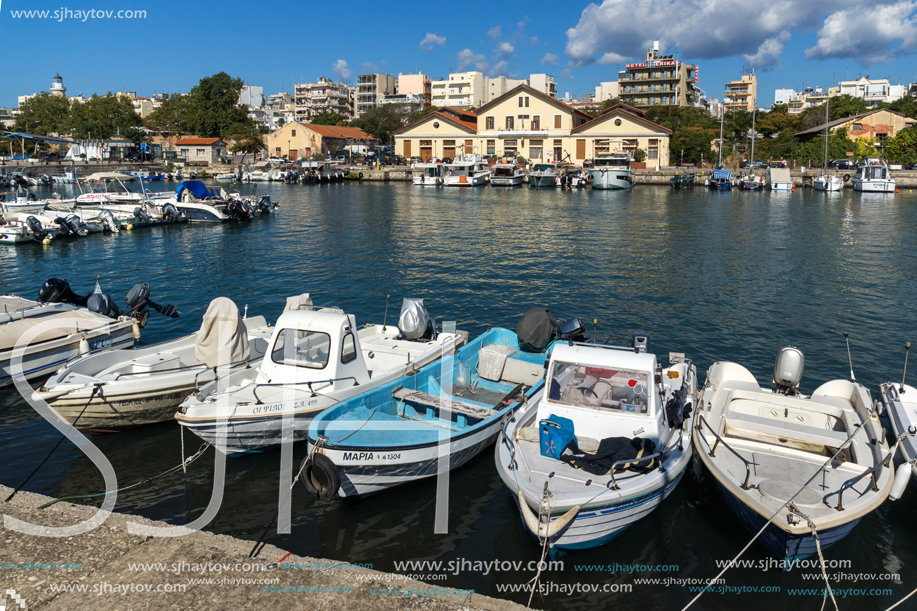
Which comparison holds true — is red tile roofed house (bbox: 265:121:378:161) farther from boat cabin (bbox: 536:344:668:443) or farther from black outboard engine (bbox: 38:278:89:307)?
boat cabin (bbox: 536:344:668:443)

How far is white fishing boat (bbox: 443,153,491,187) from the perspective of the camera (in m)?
71.5

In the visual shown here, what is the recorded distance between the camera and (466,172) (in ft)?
238

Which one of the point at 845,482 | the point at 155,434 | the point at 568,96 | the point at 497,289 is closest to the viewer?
the point at 845,482

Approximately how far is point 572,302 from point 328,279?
9725 millimetres

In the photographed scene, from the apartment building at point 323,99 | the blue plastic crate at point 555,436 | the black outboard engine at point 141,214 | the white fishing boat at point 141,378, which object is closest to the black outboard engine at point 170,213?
the black outboard engine at point 141,214

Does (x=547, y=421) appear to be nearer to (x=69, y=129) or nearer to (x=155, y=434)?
(x=155, y=434)

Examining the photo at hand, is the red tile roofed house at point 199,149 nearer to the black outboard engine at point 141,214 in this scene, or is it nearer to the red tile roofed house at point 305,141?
the red tile roofed house at point 305,141

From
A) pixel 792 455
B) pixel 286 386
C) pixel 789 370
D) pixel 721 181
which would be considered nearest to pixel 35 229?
pixel 286 386

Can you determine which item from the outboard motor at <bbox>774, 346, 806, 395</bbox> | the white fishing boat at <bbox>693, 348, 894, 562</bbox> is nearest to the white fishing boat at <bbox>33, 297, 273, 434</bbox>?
the white fishing boat at <bbox>693, 348, 894, 562</bbox>

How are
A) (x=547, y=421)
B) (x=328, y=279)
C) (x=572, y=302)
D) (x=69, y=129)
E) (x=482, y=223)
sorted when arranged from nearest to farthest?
(x=547, y=421)
(x=572, y=302)
(x=328, y=279)
(x=482, y=223)
(x=69, y=129)

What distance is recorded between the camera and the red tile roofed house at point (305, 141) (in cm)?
9395

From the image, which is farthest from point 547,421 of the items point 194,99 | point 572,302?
point 194,99

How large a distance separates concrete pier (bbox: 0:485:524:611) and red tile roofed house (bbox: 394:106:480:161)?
78268 mm

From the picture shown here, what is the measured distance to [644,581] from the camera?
719 centimetres
